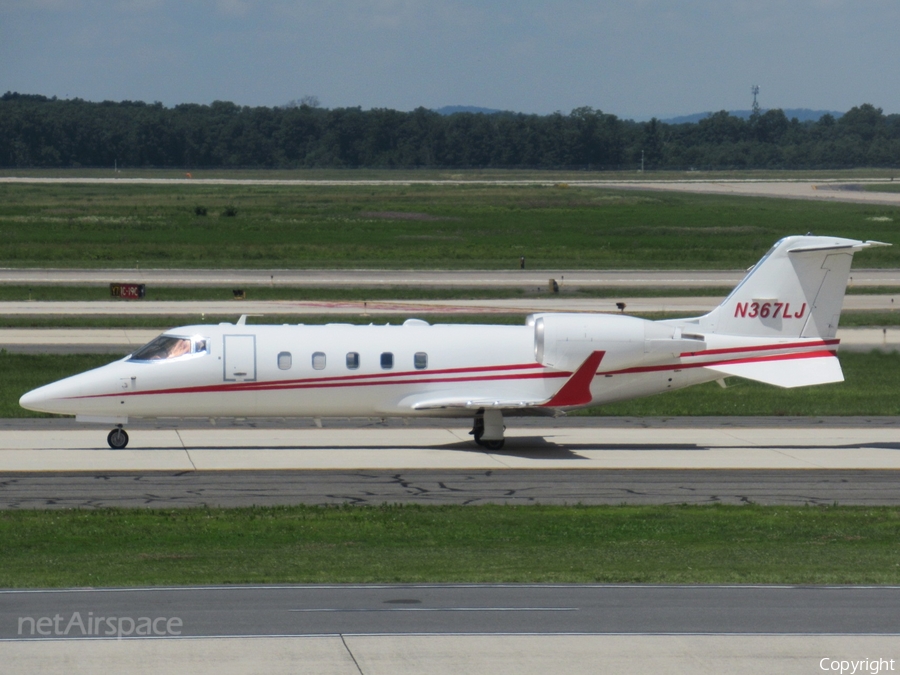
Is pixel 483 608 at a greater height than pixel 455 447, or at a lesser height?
greater

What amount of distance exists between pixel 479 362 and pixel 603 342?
3.08 m

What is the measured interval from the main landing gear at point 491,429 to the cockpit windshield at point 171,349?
6.97 m

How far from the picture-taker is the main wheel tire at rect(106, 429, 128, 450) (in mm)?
28500

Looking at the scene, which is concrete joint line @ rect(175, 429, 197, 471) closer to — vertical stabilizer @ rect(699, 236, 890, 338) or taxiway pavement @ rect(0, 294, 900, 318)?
vertical stabilizer @ rect(699, 236, 890, 338)

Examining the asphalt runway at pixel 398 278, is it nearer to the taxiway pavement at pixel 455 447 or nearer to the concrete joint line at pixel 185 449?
the taxiway pavement at pixel 455 447

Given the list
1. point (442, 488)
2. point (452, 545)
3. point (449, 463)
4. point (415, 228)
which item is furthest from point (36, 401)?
point (415, 228)

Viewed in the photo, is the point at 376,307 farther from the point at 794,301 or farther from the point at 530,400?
the point at 794,301

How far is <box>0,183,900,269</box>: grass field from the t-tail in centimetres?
4802

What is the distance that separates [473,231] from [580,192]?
5530cm

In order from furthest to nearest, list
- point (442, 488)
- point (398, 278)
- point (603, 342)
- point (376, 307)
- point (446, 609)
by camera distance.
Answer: point (398, 278)
point (376, 307)
point (603, 342)
point (442, 488)
point (446, 609)

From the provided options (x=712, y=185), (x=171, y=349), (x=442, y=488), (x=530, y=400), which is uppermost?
(x=712, y=185)

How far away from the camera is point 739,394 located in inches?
1502

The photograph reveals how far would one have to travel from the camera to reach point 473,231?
102 m

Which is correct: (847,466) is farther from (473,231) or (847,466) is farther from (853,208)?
(853,208)
